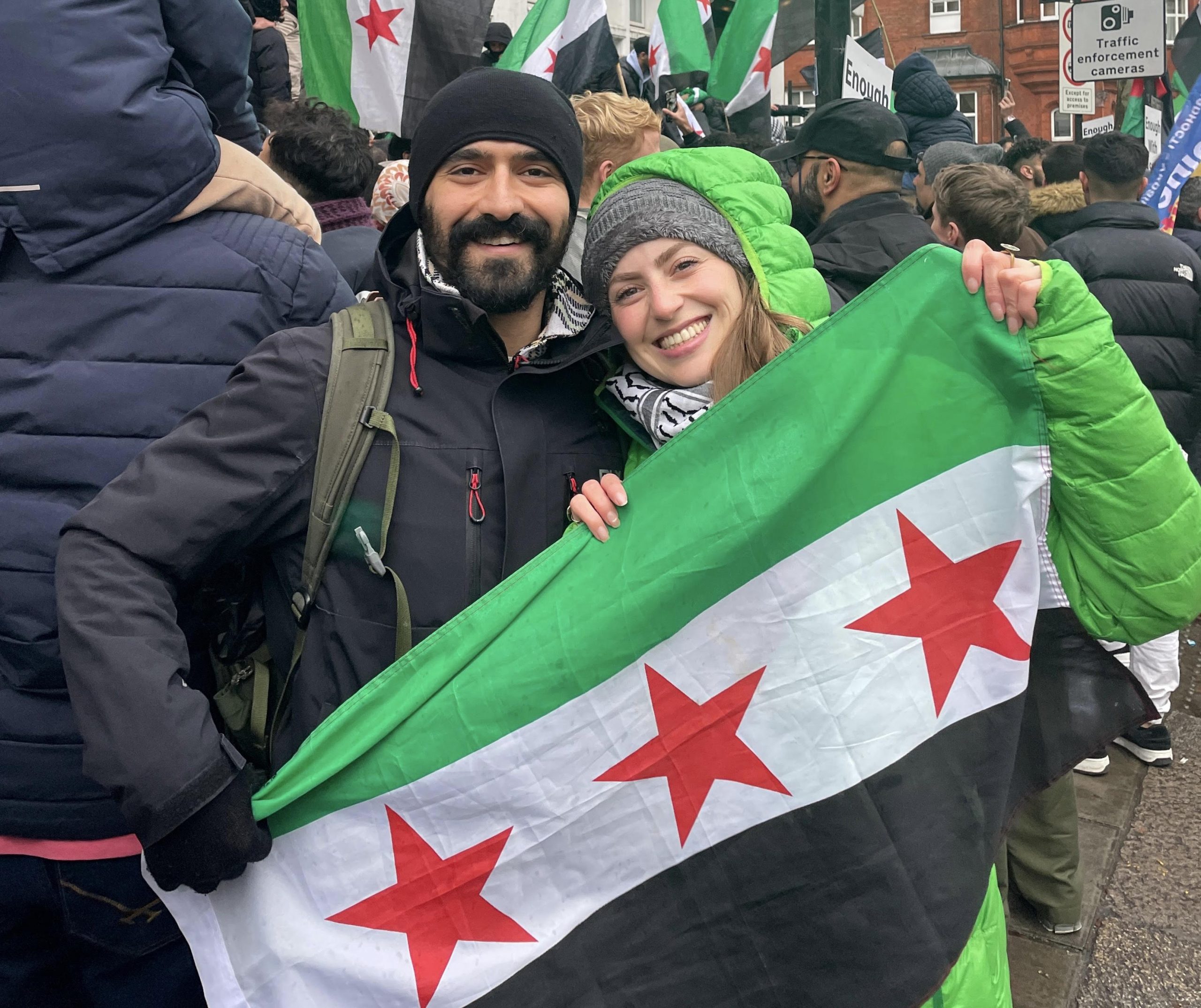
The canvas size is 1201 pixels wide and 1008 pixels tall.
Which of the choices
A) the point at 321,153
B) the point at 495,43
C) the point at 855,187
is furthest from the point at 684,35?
the point at 321,153

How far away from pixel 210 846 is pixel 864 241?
9.73 ft

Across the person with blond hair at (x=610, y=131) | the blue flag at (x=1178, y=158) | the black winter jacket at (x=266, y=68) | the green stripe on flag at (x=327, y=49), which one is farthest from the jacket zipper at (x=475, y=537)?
the blue flag at (x=1178, y=158)

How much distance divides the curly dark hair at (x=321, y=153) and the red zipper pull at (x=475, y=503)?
198 centimetres

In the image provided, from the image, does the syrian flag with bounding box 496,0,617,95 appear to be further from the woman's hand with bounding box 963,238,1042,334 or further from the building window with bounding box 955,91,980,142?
the building window with bounding box 955,91,980,142

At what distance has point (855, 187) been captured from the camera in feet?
13.6

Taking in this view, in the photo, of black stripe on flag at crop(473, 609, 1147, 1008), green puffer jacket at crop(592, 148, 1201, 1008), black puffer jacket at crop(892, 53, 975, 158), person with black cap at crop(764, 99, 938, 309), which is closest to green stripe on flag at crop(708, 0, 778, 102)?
black puffer jacket at crop(892, 53, 975, 158)

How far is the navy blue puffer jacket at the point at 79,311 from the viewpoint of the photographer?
180 centimetres

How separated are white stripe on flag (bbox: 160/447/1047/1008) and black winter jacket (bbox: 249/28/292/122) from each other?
5007 mm

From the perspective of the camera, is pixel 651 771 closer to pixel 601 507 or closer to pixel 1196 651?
pixel 601 507

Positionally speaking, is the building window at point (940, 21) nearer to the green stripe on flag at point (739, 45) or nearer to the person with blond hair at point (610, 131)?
the green stripe on flag at point (739, 45)

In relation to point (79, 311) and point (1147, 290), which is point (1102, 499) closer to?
point (79, 311)

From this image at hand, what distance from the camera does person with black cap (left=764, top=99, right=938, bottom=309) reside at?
145 inches

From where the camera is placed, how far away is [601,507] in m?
1.88

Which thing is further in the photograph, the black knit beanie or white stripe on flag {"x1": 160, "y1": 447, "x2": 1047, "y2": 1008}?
the black knit beanie
